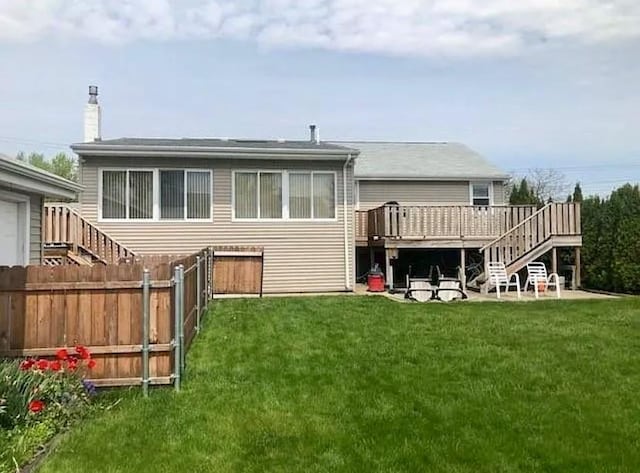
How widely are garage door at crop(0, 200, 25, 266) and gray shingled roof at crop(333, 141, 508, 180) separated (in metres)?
12.3

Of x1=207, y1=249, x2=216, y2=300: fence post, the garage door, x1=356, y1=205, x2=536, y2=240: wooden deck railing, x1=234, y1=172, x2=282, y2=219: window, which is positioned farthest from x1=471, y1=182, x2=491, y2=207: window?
the garage door

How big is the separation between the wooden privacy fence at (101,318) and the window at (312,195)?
34.6 feet

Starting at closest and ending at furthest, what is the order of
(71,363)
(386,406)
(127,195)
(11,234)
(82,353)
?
(386,406) < (71,363) < (82,353) < (11,234) < (127,195)

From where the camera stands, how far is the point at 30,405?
475 centimetres

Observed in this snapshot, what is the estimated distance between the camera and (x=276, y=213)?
1664 centimetres

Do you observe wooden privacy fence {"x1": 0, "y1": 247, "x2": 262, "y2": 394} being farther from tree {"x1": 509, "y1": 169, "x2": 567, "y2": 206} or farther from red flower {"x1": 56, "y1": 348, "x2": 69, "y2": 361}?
tree {"x1": 509, "y1": 169, "x2": 567, "y2": 206}

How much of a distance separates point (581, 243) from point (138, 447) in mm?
15031

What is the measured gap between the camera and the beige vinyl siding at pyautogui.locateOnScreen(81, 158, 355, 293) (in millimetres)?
15875

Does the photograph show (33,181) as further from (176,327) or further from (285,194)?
(285,194)

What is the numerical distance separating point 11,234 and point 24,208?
0.53 meters

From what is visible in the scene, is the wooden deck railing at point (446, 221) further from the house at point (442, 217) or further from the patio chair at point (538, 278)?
the patio chair at point (538, 278)

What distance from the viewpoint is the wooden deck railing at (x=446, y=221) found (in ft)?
54.7

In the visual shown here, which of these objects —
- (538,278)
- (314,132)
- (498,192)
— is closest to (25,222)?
(538,278)

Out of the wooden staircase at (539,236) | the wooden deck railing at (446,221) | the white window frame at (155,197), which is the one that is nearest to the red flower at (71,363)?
the white window frame at (155,197)
